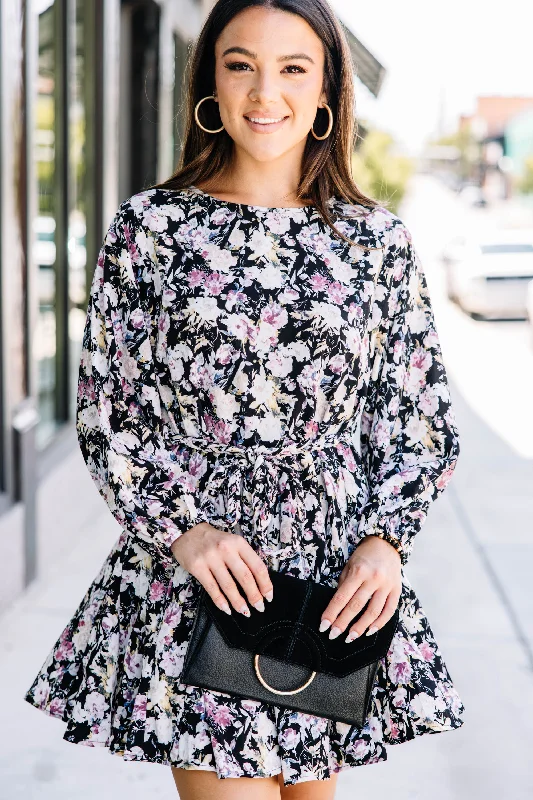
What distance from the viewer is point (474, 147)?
8681 cm

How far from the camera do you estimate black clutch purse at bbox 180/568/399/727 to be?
1579 millimetres

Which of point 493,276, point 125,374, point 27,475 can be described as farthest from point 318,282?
point 493,276

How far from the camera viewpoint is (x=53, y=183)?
18.3 ft

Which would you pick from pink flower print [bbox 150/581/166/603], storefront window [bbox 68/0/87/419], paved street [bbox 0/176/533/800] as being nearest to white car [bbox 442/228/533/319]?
paved street [bbox 0/176/533/800]

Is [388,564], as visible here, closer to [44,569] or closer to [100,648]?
[100,648]

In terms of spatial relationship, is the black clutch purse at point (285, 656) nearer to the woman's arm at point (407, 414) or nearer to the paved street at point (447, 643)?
the woman's arm at point (407, 414)

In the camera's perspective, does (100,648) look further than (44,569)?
No

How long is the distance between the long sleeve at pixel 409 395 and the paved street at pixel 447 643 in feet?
5.46

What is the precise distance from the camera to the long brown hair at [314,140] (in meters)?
1.78

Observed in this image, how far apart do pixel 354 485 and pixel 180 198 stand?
0.59 meters

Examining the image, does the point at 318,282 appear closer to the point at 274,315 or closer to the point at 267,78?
the point at 274,315

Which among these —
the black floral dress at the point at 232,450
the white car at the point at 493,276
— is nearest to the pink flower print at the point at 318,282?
the black floral dress at the point at 232,450

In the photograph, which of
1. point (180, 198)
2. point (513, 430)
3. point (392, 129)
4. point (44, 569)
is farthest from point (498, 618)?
point (392, 129)

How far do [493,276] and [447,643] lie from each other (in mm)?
13463
